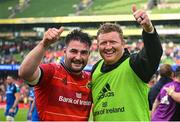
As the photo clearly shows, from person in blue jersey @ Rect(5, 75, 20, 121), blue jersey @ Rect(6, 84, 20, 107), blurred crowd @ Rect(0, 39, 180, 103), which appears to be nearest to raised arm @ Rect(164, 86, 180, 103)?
person in blue jersey @ Rect(5, 75, 20, 121)

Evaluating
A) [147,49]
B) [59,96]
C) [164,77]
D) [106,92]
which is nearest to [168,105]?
[164,77]

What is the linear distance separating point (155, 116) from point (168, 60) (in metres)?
22.7

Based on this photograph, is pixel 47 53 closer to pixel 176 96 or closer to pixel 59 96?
pixel 176 96

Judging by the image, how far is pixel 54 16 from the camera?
36406 millimetres

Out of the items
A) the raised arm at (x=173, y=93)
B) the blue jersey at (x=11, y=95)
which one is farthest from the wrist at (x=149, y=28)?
the blue jersey at (x=11, y=95)

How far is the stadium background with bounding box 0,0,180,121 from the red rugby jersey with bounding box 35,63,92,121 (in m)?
25.3

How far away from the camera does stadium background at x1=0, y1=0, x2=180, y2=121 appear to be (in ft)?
107

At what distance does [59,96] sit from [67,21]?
33.1m

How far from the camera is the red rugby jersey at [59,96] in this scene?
341 cm

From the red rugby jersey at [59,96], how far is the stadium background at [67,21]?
25.3m

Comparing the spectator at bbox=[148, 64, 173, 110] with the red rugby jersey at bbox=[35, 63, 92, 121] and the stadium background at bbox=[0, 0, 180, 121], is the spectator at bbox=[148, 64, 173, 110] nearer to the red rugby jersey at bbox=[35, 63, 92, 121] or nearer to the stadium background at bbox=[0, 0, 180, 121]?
the red rugby jersey at bbox=[35, 63, 92, 121]

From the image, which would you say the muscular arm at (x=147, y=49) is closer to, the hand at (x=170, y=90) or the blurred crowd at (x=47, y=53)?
the hand at (x=170, y=90)

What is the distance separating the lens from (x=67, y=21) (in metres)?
36.3

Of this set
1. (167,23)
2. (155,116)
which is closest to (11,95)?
(155,116)
